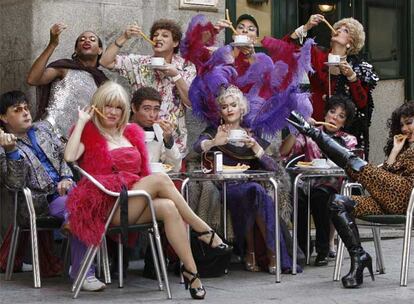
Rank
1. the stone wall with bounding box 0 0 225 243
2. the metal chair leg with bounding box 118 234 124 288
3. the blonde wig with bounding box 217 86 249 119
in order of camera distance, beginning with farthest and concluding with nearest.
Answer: the stone wall with bounding box 0 0 225 243 → the blonde wig with bounding box 217 86 249 119 → the metal chair leg with bounding box 118 234 124 288

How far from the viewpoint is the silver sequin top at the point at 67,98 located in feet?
29.5

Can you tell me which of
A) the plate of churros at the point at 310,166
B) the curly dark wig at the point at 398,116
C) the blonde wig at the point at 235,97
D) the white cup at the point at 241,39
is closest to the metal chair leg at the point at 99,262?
the blonde wig at the point at 235,97

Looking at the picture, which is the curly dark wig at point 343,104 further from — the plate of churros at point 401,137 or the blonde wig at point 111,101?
the blonde wig at point 111,101

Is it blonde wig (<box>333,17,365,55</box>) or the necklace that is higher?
blonde wig (<box>333,17,365,55</box>)

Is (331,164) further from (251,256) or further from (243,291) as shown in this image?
(243,291)

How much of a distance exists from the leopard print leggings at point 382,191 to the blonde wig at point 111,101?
5.52 feet

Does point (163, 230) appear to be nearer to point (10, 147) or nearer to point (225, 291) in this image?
point (225, 291)

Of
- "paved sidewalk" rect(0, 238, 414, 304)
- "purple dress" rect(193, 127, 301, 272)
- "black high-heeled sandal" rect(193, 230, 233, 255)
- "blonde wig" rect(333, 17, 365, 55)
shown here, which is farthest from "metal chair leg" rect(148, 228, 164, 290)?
"blonde wig" rect(333, 17, 365, 55)

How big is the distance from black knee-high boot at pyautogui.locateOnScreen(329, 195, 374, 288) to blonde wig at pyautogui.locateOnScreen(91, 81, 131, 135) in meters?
1.62

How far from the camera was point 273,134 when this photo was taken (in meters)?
9.33

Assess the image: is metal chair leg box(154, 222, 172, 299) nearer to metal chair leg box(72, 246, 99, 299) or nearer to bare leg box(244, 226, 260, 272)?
metal chair leg box(72, 246, 99, 299)

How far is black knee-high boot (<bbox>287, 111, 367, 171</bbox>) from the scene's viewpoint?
845cm

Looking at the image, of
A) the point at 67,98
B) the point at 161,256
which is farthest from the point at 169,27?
the point at 161,256

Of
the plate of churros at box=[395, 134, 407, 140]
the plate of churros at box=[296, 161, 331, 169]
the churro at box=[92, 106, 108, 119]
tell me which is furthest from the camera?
the plate of churros at box=[296, 161, 331, 169]
